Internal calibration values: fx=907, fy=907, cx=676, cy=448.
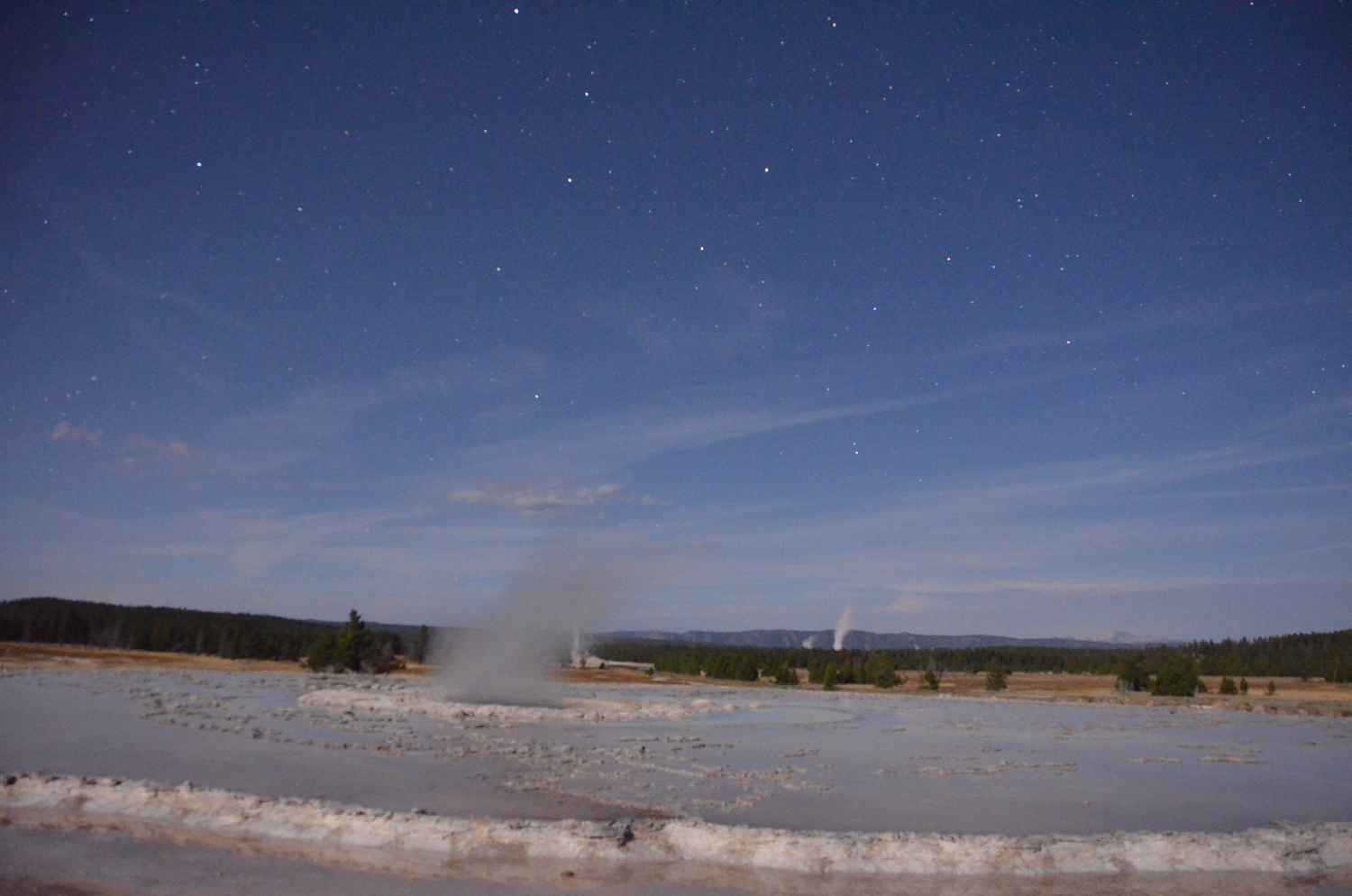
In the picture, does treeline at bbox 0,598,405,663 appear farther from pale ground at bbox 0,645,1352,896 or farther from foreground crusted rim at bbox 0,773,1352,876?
foreground crusted rim at bbox 0,773,1352,876

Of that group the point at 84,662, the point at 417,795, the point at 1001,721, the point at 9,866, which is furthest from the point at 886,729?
the point at 84,662

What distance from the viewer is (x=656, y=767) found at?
69.3ft

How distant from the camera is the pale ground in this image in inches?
466

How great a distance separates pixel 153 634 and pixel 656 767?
9107cm

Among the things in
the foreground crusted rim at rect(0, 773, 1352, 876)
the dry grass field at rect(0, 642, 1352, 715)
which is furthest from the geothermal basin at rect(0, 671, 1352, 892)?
the dry grass field at rect(0, 642, 1352, 715)

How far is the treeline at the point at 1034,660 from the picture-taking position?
276 feet

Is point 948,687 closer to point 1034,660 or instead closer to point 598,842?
point 1034,660

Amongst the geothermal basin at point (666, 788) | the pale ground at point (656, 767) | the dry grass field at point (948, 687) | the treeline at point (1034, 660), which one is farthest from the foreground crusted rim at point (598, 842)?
the treeline at point (1034, 660)

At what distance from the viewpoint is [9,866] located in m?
10.5

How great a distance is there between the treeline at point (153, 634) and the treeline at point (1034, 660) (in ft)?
101

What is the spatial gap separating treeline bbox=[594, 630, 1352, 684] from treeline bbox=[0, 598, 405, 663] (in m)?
30.7

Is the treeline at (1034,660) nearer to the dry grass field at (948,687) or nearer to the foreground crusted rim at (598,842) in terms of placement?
the dry grass field at (948,687)

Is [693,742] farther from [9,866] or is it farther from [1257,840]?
[9,866]

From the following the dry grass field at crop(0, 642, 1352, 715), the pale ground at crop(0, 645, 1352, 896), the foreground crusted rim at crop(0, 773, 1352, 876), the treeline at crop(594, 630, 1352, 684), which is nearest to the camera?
the pale ground at crop(0, 645, 1352, 896)
